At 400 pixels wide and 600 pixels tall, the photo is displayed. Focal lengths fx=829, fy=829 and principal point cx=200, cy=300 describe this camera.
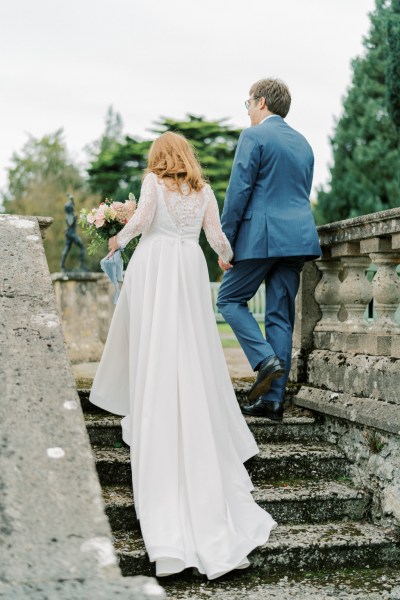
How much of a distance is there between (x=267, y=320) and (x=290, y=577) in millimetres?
1644

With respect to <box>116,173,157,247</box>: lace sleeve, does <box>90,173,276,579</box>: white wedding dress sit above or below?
below

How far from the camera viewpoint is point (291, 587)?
12.3 feet

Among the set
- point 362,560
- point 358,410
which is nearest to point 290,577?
point 362,560

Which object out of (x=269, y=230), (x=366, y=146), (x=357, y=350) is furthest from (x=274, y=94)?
(x=366, y=146)

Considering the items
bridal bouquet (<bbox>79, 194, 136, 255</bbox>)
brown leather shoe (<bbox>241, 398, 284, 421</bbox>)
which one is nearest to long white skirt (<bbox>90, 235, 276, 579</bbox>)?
bridal bouquet (<bbox>79, 194, 136, 255</bbox>)

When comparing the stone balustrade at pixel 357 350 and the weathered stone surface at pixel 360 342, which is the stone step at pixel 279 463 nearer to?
the stone balustrade at pixel 357 350

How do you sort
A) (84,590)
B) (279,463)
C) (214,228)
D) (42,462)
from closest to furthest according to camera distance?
(84,590)
(42,462)
(214,228)
(279,463)

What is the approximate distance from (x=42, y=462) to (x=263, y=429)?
2.58 metres

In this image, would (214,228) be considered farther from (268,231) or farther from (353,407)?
(353,407)

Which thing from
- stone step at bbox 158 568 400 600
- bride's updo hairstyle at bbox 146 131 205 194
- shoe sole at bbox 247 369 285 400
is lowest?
stone step at bbox 158 568 400 600

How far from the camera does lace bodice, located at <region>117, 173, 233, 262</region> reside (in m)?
4.25

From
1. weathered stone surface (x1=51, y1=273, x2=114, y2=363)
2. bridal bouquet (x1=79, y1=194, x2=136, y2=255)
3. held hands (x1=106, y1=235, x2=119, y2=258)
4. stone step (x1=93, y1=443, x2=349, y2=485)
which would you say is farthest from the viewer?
weathered stone surface (x1=51, y1=273, x2=114, y2=363)

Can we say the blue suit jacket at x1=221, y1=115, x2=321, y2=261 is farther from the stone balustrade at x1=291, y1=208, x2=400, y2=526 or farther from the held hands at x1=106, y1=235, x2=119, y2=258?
the held hands at x1=106, y1=235, x2=119, y2=258

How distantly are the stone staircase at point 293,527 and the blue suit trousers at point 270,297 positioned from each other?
1.44ft
